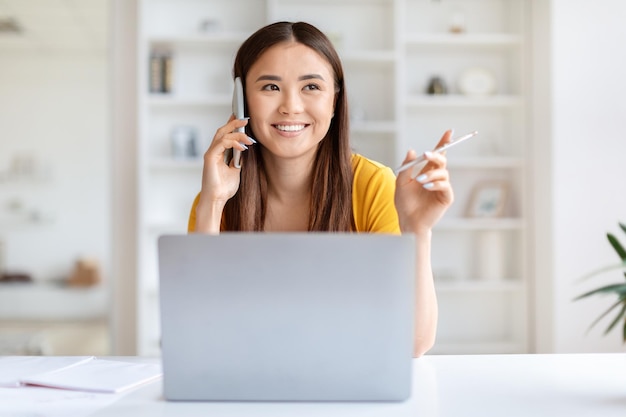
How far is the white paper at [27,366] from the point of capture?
1.13m

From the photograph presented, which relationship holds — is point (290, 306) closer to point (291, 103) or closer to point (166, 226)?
point (291, 103)

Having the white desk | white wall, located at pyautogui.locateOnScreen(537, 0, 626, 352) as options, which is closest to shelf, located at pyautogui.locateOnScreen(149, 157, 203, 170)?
white wall, located at pyautogui.locateOnScreen(537, 0, 626, 352)

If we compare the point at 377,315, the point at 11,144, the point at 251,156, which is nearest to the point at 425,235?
the point at 377,315

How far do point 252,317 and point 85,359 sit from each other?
1.70ft

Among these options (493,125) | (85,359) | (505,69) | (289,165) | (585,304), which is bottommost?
(585,304)

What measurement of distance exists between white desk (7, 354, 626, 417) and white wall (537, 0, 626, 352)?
2.80 metres

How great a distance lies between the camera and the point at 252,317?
935mm

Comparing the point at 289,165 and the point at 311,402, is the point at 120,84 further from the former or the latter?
the point at 311,402

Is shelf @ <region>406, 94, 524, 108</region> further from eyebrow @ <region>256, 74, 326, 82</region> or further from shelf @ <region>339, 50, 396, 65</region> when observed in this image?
eyebrow @ <region>256, 74, 326, 82</region>

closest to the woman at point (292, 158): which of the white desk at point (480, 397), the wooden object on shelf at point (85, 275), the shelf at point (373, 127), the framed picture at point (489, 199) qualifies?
the white desk at point (480, 397)

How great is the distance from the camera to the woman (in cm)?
176

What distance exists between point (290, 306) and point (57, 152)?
23.9ft

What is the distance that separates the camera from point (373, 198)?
183cm

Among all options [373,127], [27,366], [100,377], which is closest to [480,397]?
[100,377]
